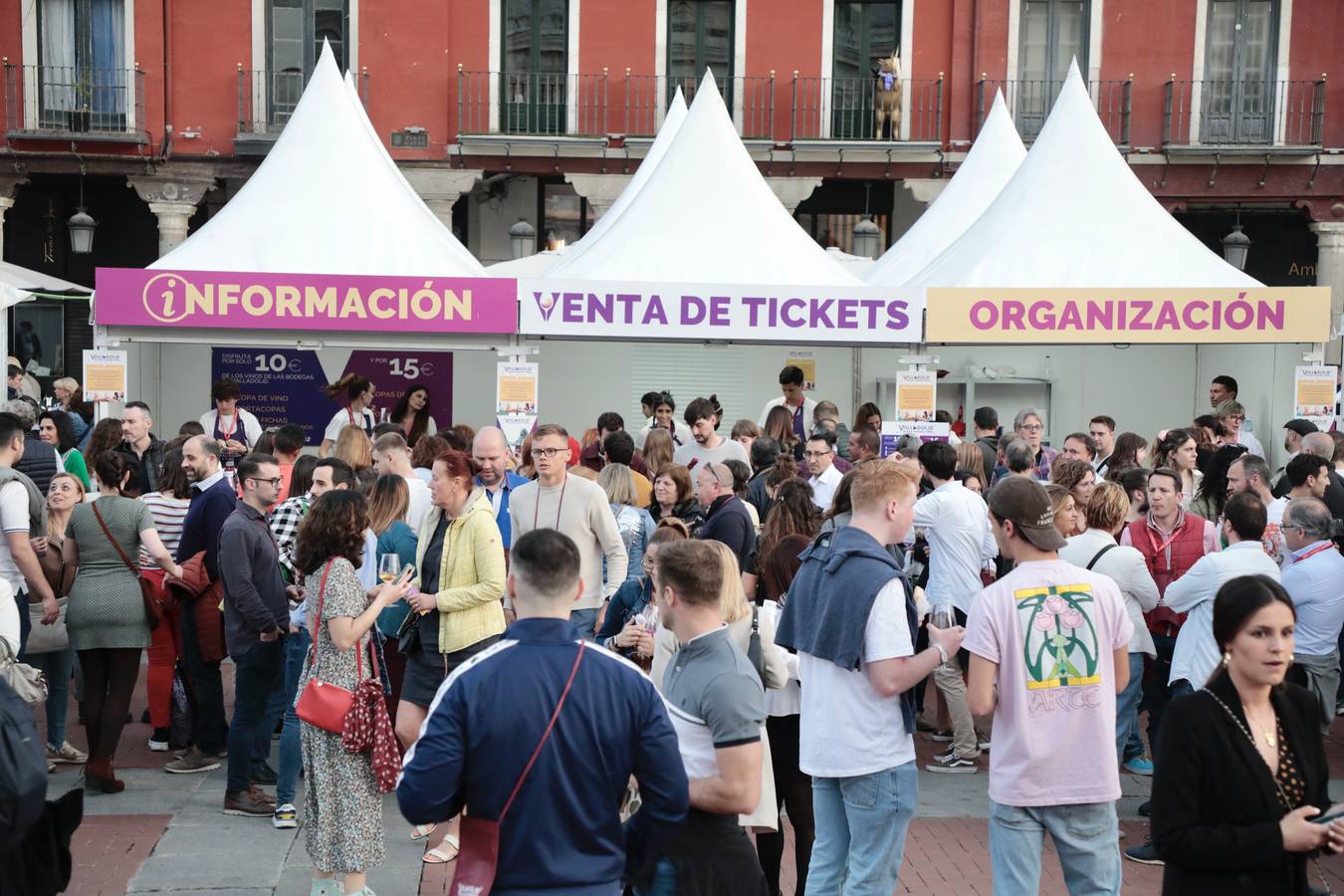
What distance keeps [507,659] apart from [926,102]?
805 inches

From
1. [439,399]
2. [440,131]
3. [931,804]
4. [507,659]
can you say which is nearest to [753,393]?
[439,399]

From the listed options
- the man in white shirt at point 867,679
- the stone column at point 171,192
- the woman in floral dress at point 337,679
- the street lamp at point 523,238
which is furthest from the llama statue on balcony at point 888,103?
the man in white shirt at point 867,679

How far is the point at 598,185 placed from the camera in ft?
71.7

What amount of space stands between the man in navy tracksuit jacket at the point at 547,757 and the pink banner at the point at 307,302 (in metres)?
8.02

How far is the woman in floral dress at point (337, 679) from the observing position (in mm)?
5254

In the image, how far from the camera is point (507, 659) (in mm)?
3289

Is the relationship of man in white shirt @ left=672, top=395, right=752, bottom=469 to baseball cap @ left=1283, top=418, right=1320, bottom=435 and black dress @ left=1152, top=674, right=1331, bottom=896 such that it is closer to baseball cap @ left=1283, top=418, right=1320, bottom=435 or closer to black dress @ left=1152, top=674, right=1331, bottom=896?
baseball cap @ left=1283, top=418, right=1320, bottom=435

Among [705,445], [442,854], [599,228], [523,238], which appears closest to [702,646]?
[442,854]

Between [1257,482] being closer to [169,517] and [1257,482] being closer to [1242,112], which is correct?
[169,517]

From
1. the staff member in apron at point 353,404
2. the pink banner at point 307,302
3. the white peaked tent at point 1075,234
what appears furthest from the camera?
the white peaked tent at point 1075,234

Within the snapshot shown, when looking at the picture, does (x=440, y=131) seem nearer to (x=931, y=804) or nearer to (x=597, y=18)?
(x=597, y=18)

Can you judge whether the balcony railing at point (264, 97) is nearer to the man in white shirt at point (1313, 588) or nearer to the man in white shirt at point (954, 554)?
the man in white shirt at point (954, 554)

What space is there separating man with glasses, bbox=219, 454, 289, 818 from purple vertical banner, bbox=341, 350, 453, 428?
305 inches

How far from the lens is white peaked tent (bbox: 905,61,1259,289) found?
1203 cm
